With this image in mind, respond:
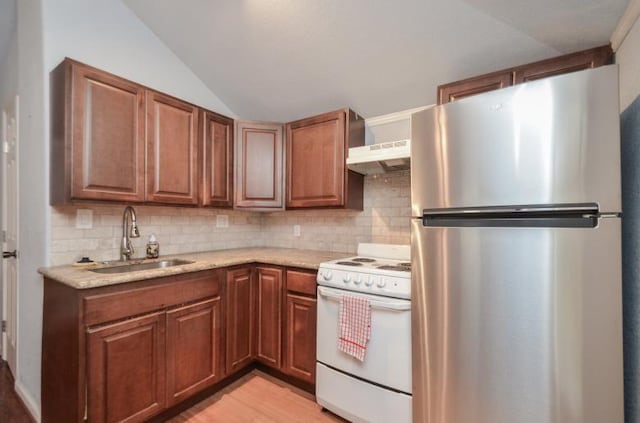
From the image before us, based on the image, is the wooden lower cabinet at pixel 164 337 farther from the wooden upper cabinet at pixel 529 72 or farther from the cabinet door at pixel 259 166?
the wooden upper cabinet at pixel 529 72

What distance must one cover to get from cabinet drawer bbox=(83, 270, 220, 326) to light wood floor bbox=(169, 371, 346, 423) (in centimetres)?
74

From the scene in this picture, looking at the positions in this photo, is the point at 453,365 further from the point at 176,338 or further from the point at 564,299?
the point at 176,338

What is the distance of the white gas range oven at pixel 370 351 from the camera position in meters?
1.53

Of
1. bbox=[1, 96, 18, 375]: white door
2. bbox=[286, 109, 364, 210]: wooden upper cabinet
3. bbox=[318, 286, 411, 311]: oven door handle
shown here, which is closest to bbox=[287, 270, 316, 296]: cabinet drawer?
bbox=[318, 286, 411, 311]: oven door handle

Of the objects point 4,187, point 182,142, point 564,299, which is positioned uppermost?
point 182,142

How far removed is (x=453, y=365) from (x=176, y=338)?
1.57 meters

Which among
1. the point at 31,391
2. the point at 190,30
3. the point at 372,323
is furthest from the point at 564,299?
the point at 31,391

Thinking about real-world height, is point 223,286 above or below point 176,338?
above

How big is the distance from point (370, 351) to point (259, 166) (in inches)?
70.1

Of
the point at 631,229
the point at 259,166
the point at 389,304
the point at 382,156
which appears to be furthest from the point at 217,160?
the point at 631,229

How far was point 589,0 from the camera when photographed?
49.6 inches

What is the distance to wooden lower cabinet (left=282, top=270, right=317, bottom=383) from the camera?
1.96 meters

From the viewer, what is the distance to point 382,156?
A: 1933 mm

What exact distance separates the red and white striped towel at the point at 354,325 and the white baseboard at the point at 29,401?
188cm
